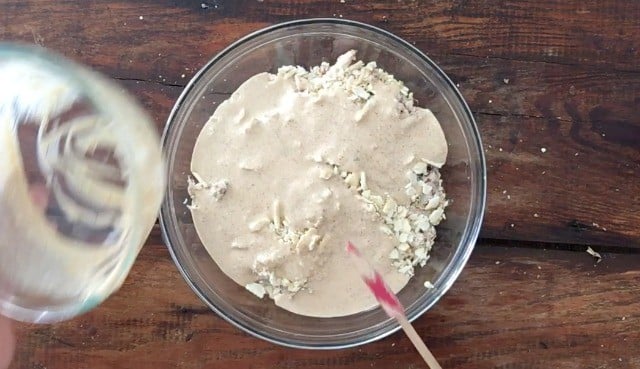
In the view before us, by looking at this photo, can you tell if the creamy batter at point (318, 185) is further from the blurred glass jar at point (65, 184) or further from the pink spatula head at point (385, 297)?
the blurred glass jar at point (65, 184)

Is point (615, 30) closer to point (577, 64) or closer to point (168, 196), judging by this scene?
point (577, 64)

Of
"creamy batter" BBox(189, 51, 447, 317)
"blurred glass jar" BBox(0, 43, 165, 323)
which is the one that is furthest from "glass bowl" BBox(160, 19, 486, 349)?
"blurred glass jar" BBox(0, 43, 165, 323)

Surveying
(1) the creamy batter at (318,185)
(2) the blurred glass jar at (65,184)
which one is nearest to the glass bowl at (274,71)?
(1) the creamy batter at (318,185)

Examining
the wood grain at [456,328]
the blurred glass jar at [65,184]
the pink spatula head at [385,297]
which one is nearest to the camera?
the blurred glass jar at [65,184]

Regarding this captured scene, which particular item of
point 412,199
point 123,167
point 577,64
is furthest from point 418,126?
point 123,167

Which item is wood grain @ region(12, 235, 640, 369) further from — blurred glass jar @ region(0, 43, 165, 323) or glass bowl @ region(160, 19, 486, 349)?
blurred glass jar @ region(0, 43, 165, 323)

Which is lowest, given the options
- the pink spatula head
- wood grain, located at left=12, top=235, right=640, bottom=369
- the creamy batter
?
wood grain, located at left=12, top=235, right=640, bottom=369

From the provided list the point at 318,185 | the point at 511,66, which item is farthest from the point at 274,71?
the point at 511,66

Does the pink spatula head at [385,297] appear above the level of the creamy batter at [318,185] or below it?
below
